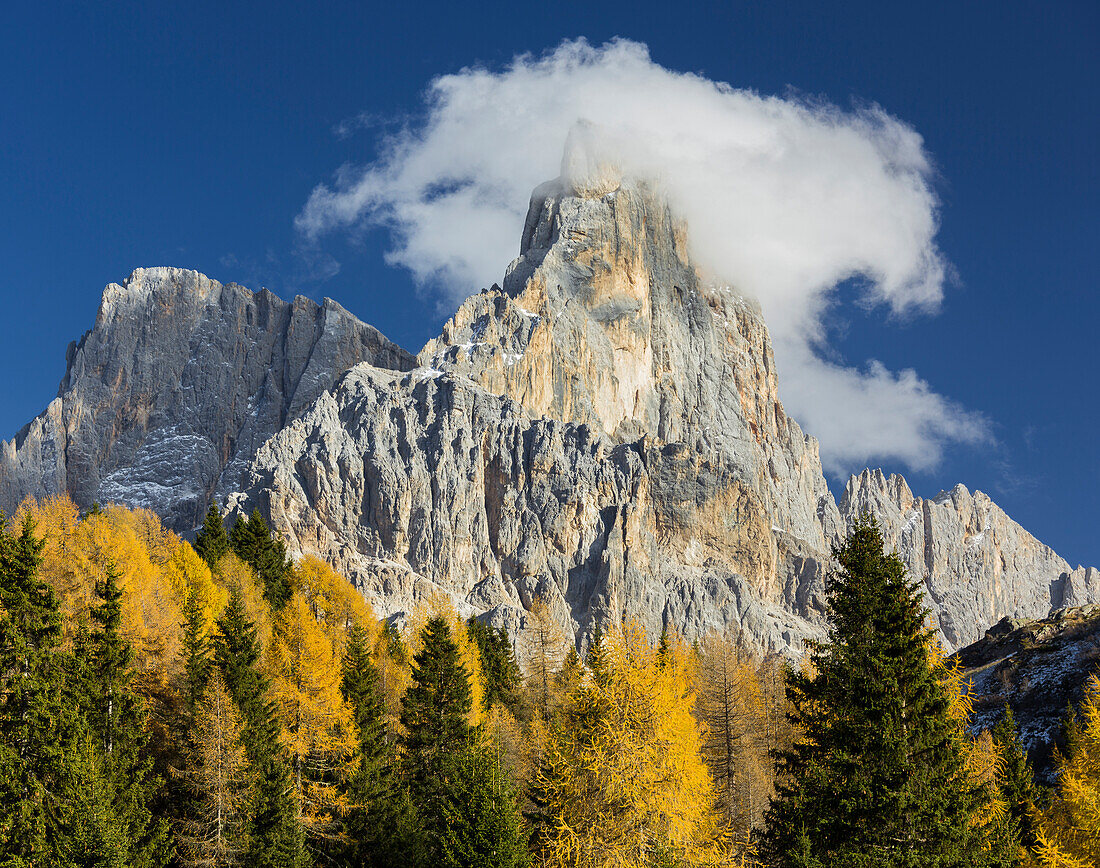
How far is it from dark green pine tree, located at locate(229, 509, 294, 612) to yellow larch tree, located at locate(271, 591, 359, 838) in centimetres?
2459

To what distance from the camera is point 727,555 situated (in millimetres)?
196625

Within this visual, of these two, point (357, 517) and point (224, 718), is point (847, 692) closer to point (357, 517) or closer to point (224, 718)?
point (224, 718)

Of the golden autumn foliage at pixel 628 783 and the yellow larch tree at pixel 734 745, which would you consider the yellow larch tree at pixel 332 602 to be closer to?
the yellow larch tree at pixel 734 745

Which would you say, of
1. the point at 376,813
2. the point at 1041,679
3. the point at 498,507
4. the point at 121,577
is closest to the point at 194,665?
the point at 376,813

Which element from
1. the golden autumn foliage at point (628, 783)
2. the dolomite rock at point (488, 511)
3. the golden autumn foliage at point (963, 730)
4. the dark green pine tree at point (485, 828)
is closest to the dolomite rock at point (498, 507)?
the dolomite rock at point (488, 511)

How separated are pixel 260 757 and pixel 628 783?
18.9 meters

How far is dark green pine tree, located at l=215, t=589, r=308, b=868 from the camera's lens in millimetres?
35375

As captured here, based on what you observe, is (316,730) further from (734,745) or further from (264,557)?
(264,557)

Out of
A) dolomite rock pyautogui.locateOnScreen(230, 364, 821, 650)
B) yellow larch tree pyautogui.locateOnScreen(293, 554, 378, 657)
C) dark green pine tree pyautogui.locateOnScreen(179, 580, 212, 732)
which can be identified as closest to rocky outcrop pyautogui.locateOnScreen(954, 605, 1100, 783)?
yellow larch tree pyautogui.locateOnScreen(293, 554, 378, 657)

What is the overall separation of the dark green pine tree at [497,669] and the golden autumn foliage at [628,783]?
3391 centimetres

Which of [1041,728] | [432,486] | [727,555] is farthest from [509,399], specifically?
[1041,728]

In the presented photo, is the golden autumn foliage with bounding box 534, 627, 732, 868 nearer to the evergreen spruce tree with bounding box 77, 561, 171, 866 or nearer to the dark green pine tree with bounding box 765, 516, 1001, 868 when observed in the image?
the dark green pine tree with bounding box 765, 516, 1001, 868

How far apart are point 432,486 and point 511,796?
465ft

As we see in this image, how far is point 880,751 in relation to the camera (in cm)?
2611
